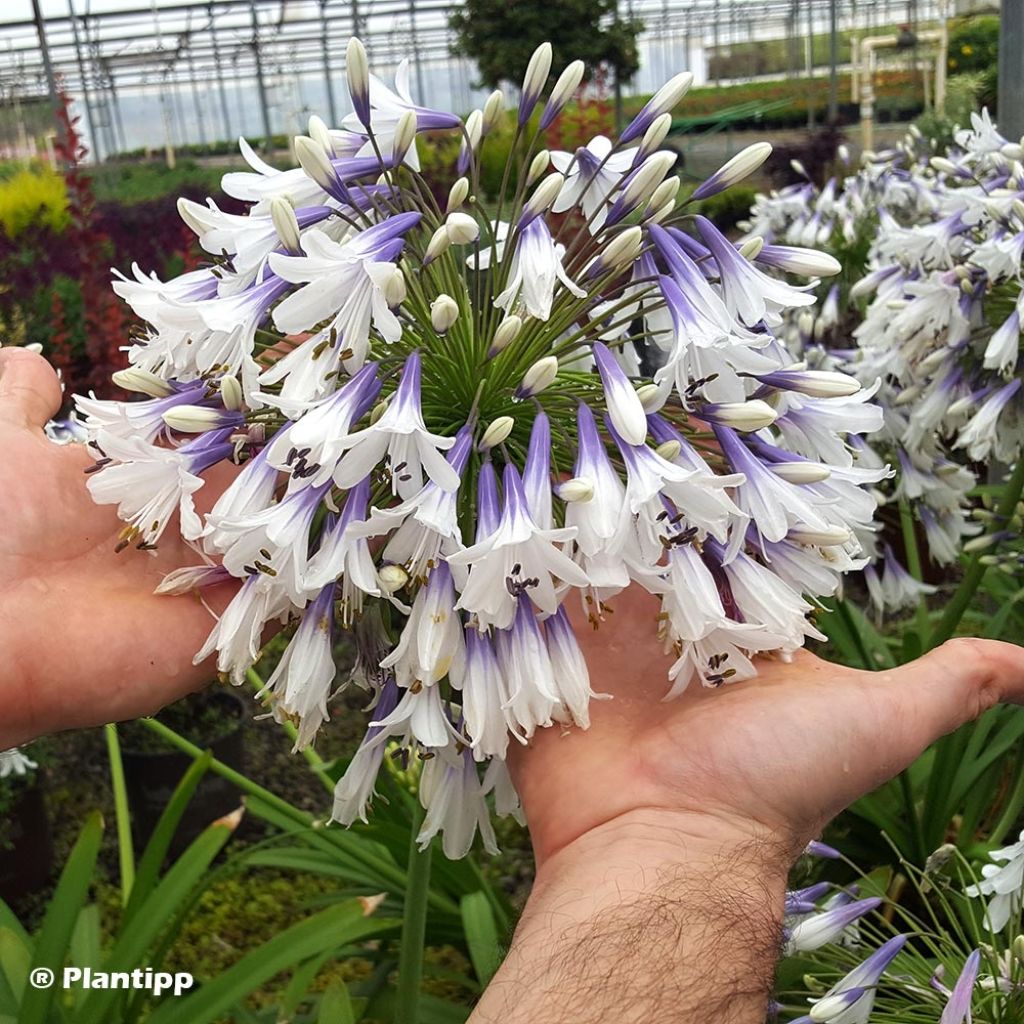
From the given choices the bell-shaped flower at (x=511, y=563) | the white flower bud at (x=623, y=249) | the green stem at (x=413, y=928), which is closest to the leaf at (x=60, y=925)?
the green stem at (x=413, y=928)

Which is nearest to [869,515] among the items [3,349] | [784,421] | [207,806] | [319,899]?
[784,421]

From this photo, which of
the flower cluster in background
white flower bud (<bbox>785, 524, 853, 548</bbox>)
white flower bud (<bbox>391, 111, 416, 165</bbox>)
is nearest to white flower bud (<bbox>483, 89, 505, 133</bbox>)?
white flower bud (<bbox>391, 111, 416, 165</bbox>)

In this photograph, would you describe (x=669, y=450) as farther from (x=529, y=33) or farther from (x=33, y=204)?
(x=529, y=33)

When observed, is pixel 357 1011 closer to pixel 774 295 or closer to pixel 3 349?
pixel 3 349

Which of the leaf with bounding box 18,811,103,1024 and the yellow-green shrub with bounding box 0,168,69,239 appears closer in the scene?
the leaf with bounding box 18,811,103,1024

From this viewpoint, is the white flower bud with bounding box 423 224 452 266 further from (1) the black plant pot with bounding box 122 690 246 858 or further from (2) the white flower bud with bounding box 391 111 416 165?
(1) the black plant pot with bounding box 122 690 246 858
